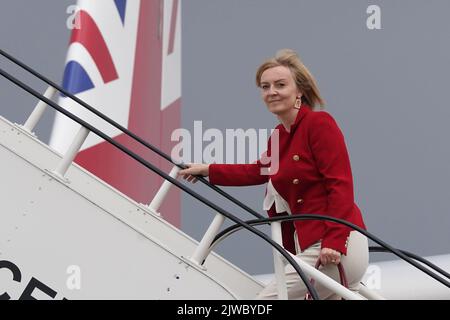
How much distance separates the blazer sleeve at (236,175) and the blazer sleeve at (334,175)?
59 centimetres

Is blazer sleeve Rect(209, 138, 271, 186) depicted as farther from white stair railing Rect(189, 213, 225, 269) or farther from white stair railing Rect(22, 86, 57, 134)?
white stair railing Rect(22, 86, 57, 134)

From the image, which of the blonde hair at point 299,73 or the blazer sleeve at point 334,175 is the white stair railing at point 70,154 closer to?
the blonde hair at point 299,73

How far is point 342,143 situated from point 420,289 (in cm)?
564

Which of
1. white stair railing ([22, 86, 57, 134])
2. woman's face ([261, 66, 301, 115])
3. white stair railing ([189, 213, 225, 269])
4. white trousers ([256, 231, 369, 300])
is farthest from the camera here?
white stair railing ([22, 86, 57, 134])

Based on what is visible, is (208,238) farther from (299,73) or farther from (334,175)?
(299,73)

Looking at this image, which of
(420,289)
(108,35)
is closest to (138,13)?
(108,35)

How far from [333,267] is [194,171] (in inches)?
39.1

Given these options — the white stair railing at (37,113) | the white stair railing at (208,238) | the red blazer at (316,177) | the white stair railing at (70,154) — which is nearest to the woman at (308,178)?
the red blazer at (316,177)

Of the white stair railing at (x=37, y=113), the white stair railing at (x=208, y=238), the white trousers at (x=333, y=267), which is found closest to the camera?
the white stair railing at (x=208, y=238)

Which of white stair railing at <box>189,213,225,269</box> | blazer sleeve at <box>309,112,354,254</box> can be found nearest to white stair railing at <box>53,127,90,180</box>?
white stair railing at <box>189,213,225,269</box>

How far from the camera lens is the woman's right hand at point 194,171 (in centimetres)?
460

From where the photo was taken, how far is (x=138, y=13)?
931 cm

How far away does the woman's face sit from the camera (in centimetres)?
411

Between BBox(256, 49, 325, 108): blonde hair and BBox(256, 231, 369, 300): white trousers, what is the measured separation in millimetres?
682
